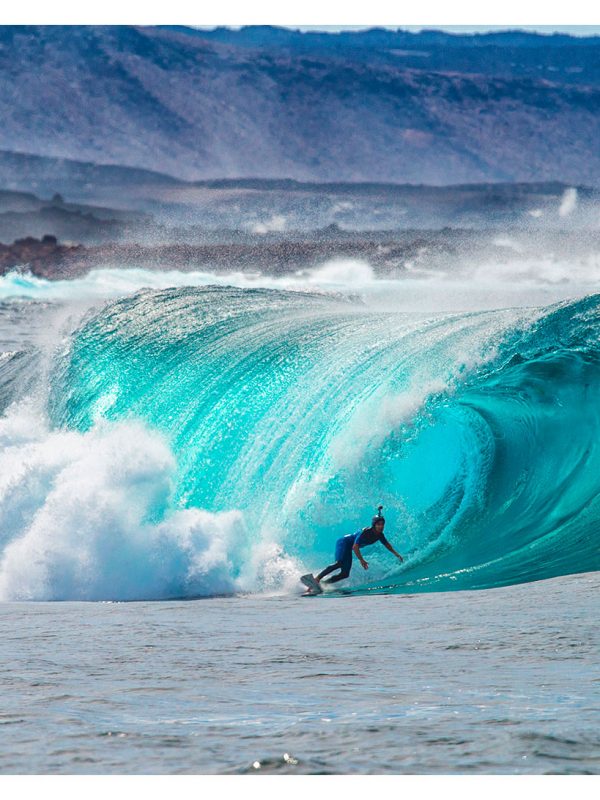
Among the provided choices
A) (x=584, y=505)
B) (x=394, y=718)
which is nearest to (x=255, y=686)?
(x=394, y=718)

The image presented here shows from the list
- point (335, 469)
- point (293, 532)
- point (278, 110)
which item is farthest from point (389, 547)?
point (278, 110)

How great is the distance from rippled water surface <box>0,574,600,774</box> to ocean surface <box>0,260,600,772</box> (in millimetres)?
14

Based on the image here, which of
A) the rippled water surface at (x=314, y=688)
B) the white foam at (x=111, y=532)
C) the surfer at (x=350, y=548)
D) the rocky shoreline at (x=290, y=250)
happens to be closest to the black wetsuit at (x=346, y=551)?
the surfer at (x=350, y=548)

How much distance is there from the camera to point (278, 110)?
14.1 meters

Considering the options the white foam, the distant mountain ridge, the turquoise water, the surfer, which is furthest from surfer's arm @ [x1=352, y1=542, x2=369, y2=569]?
the distant mountain ridge

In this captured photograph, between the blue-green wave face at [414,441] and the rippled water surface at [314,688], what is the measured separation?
1723 mm

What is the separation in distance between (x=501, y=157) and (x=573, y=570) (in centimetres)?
927

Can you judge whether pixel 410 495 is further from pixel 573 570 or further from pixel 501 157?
pixel 501 157

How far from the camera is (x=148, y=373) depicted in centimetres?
995

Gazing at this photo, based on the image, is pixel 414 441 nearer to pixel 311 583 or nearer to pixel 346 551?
pixel 346 551

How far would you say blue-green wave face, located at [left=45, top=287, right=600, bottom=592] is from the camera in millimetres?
6863

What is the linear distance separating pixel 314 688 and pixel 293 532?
422 cm

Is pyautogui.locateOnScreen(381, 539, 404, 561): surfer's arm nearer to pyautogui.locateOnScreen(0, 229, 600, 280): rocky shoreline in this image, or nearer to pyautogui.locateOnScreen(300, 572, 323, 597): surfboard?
pyautogui.locateOnScreen(300, 572, 323, 597): surfboard

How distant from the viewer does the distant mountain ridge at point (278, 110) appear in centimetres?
1205
